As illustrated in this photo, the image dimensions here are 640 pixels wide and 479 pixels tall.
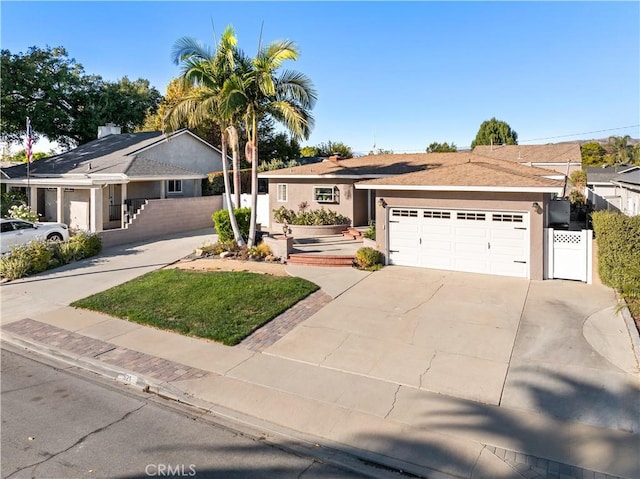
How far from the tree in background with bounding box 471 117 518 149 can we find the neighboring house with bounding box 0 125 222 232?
142 ft

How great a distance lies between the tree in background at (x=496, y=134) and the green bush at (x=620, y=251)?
49495mm

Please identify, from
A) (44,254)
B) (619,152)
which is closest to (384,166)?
(44,254)

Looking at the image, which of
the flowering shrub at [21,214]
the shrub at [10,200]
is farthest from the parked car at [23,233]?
the shrub at [10,200]

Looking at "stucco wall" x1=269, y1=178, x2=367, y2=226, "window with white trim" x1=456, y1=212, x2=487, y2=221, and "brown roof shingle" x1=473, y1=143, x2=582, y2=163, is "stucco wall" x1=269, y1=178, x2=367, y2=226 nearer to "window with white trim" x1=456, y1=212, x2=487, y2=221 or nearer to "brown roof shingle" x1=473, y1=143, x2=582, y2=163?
"window with white trim" x1=456, y1=212, x2=487, y2=221

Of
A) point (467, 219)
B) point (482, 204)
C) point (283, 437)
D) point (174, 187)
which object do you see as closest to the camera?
point (283, 437)

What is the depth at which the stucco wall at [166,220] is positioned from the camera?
20.0 meters

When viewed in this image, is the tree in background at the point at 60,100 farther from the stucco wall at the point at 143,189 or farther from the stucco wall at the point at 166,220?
the stucco wall at the point at 166,220

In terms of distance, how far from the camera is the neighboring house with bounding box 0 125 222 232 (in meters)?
21.5

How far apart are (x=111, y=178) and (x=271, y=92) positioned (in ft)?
33.1

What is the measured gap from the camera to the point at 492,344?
29.0ft

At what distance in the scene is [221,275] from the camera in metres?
14.0

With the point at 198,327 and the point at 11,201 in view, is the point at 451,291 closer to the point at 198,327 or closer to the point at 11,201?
the point at 198,327

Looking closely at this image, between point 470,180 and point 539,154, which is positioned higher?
point 539,154

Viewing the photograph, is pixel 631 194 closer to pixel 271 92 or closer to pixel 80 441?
pixel 271 92
